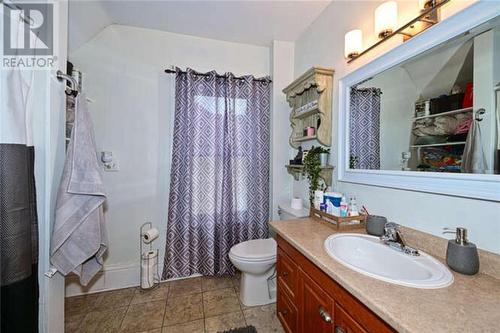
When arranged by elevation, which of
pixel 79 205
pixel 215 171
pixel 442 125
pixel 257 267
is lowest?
pixel 257 267

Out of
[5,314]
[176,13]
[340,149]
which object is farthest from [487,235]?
[176,13]

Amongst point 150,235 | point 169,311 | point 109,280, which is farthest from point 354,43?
point 109,280

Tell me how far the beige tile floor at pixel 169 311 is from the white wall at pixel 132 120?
199mm

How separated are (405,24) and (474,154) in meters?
0.74

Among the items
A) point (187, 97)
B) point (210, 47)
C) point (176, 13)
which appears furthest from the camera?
point (210, 47)

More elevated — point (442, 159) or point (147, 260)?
point (442, 159)

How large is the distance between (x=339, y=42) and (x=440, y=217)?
4.54ft

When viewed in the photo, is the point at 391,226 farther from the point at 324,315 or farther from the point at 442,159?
the point at 324,315

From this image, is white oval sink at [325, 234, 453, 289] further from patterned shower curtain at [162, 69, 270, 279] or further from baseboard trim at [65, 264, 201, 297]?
baseboard trim at [65, 264, 201, 297]

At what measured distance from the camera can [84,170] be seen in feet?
4.04

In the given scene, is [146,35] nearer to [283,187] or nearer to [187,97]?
[187,97]

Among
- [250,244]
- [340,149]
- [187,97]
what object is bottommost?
[250,244]

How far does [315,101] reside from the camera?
1708mm

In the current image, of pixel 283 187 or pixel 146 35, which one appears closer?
pixel 146 35
